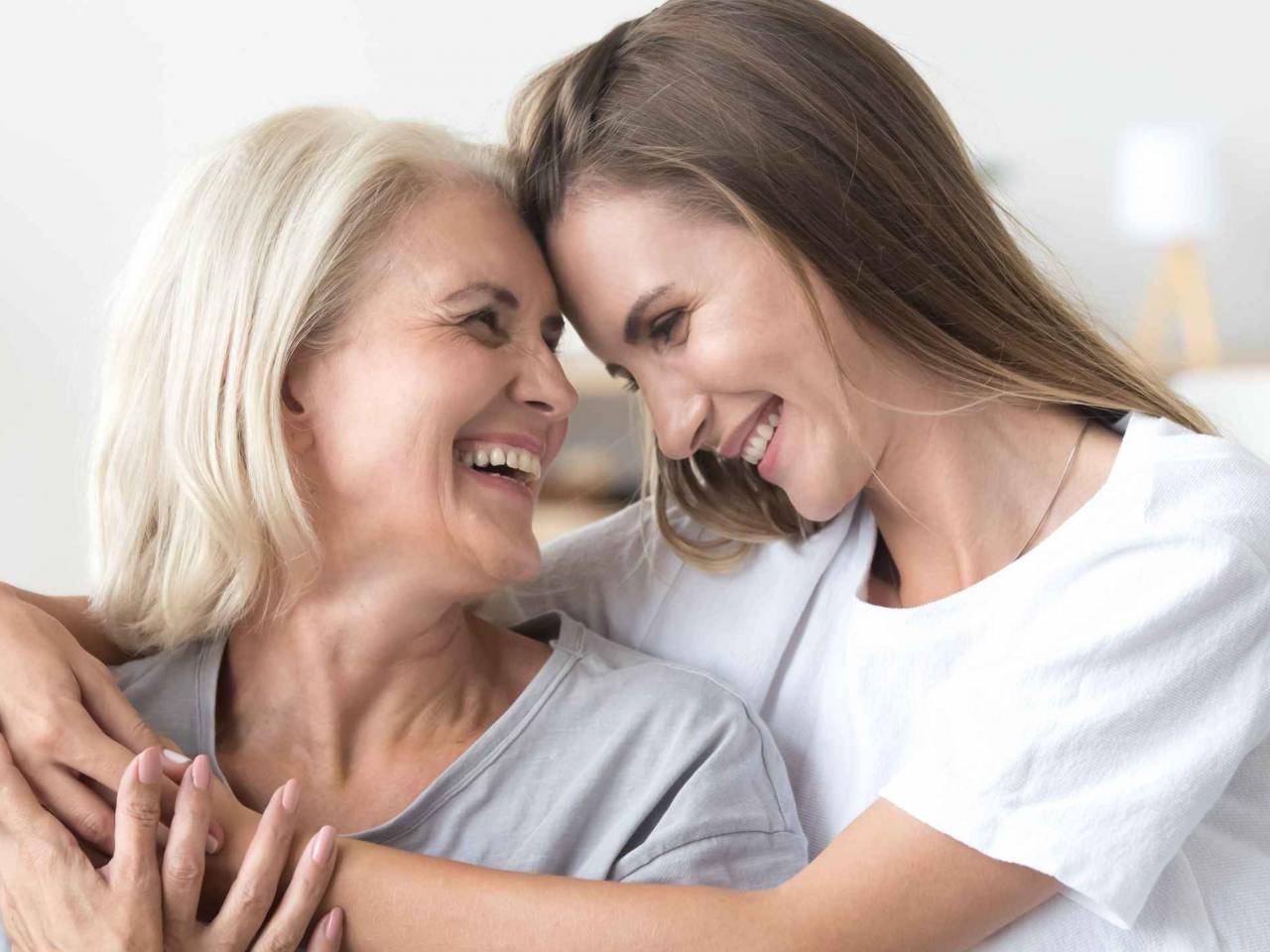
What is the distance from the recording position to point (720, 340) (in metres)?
1.36

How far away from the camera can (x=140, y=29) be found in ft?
13.4

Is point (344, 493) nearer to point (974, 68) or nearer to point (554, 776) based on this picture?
point (554, 776)

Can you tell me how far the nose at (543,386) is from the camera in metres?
1.42

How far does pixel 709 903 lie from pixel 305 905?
1.13ft

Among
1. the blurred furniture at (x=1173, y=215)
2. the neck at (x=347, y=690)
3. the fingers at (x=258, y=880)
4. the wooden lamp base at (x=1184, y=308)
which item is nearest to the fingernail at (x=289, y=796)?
the fingers at (x=258, y=880)

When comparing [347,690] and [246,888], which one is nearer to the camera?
[246,888]

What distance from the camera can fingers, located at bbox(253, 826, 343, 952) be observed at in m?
1.15

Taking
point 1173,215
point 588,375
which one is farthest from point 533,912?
point 1173,215

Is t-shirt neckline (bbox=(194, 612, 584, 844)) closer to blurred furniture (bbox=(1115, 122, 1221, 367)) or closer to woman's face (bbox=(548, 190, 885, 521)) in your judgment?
woman's face (bbox=(548, 190, 885, 521))

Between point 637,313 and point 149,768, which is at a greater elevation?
point 637,313

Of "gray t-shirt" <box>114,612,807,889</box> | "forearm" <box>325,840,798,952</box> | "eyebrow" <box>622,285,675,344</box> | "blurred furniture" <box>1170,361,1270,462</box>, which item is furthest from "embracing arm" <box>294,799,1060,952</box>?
"blurred furniture" <box>1170,361,1270,462</box>

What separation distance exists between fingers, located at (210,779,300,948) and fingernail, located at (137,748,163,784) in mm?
99

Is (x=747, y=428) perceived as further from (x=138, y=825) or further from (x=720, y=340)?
(x=138, y=825)

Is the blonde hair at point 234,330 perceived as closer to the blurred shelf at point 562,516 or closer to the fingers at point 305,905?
the fingers at point 305,905
